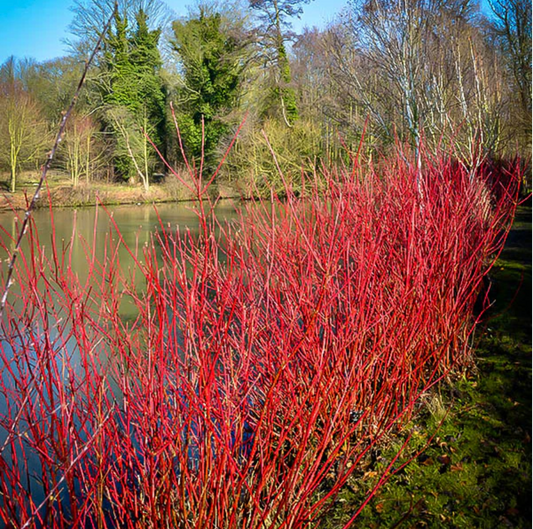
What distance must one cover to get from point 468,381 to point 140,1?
1095 inches

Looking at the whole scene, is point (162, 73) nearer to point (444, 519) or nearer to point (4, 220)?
point (4, 220)

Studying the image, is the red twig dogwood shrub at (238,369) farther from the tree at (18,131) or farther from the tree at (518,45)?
the tree at (18,131)

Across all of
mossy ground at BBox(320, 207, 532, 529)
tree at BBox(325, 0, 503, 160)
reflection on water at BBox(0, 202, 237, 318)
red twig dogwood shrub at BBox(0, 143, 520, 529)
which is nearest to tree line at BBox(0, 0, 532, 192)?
tree at BBox(325, 0, 503, 160)

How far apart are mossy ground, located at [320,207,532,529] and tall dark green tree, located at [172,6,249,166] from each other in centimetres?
2114

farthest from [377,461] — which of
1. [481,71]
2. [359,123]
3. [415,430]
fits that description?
[359,123]

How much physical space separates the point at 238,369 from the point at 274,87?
62.5 feet

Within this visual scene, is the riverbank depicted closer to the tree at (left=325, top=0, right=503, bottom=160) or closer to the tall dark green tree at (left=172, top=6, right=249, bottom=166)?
the tall dark green tree at (left=172, top=6, right=249, bottom=166)

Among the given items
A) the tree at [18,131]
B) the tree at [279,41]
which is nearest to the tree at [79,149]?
the tree at [18,131]

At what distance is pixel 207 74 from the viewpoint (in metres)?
24.4

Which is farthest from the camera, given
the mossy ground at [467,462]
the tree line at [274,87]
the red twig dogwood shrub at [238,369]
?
the tree line at [274,87]

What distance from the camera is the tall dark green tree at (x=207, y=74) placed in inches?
942

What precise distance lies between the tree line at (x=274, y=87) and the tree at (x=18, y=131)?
0.18ft

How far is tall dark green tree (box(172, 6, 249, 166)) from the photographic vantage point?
2394 centimetres

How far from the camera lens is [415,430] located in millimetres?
3129
